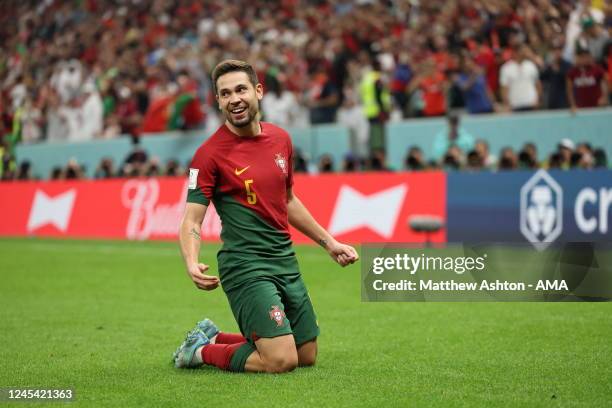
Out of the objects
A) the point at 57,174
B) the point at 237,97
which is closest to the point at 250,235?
the point at 237,97

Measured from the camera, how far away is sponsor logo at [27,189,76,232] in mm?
23406

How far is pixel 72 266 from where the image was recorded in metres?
16.4

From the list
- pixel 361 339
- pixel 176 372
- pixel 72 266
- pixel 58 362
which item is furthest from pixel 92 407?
pixel 72 266

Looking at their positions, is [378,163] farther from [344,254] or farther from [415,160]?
[344,254]

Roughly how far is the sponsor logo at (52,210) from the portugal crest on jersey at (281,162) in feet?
54.3

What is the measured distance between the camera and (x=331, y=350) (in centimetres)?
835

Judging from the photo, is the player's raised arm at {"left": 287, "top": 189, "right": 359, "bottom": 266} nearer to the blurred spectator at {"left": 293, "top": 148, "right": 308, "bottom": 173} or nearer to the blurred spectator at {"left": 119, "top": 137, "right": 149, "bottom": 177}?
the blurred spectator at {"left": 293, "top": 148, "right": 308, "bottom": 173}

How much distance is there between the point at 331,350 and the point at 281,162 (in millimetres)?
1757

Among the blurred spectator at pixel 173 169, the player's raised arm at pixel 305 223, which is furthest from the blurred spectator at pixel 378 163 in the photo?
the player's raised arm at pixel 305 223

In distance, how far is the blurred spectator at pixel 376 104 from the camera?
2088 cm

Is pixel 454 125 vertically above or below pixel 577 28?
below

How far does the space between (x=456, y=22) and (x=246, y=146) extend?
1557cm

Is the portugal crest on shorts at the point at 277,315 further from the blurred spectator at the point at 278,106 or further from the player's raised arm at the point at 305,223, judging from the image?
the blurred spectator at the point at 278,106

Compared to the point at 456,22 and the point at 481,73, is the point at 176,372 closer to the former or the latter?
the point at 481,73
